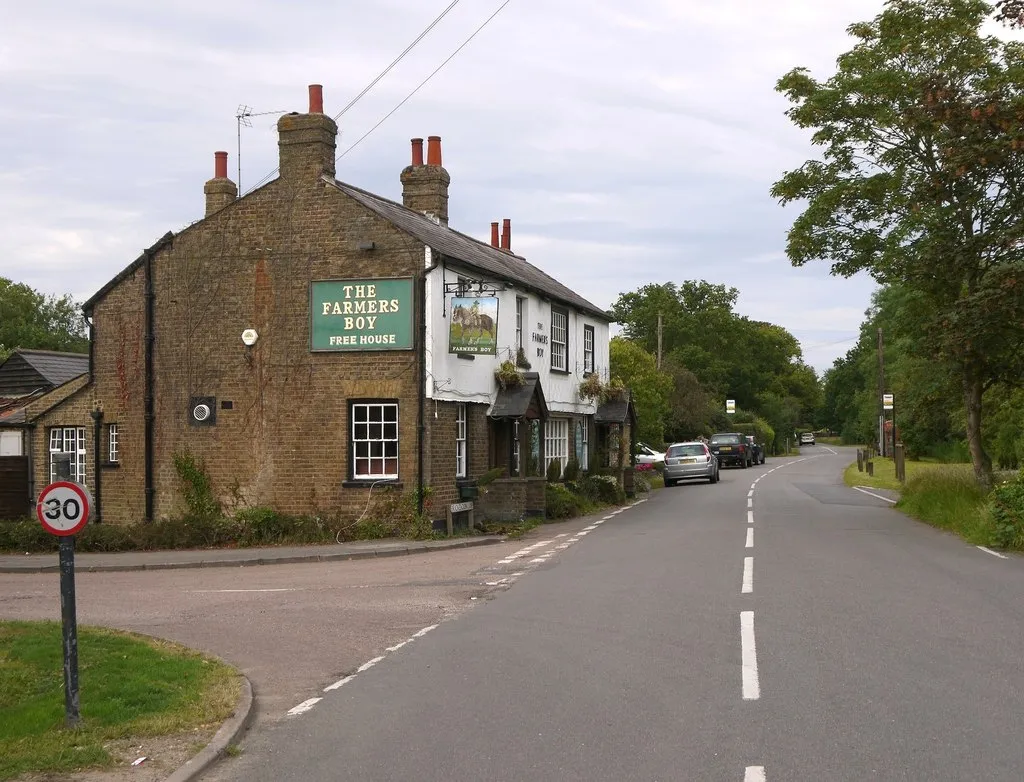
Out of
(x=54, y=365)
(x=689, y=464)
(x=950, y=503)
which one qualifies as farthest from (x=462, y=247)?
(x=689, y=464)

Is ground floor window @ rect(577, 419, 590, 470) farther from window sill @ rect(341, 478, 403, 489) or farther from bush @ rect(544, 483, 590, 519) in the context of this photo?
window sill @ rect(341, 478, 403, 489)

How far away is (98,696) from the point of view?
26.2 feet

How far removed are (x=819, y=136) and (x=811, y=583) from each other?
46.2 feet

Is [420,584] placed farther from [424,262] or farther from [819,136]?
[819,136]

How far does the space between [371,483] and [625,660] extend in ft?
44.8

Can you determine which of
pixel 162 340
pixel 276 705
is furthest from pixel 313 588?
pixel 162 340

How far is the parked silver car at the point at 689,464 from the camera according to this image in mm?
41031

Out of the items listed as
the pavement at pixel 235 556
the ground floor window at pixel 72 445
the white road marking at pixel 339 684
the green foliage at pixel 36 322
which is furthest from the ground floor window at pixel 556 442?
the green foliage at pixel 36 322

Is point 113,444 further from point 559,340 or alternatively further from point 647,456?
point 647,456

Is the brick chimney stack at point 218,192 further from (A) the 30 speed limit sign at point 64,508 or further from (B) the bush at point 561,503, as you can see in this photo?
(A) the 30 speed limit sign at point 64,508

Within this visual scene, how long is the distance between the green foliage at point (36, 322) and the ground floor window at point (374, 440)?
177 ft

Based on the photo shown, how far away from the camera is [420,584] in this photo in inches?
598

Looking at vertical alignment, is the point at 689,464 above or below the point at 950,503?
above

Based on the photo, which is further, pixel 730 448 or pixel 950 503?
pixel 730 448
